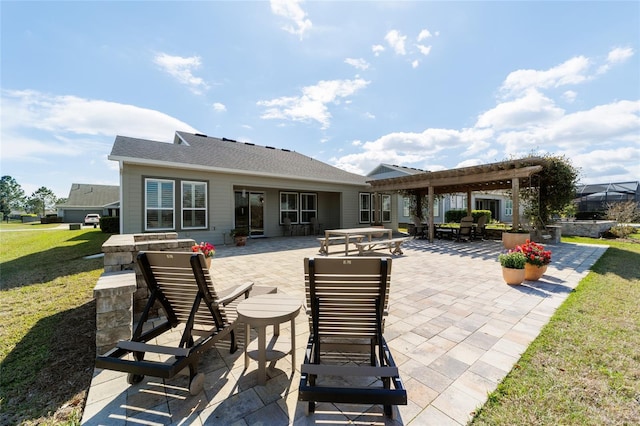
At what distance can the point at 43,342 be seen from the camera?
9.80 ft

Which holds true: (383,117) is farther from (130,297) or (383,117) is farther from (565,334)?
(130,297)

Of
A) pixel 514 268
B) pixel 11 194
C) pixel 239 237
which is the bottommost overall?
pixel 514 268

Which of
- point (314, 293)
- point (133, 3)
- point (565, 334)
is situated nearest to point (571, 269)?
point (565, 334)

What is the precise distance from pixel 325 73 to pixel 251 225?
7.70m

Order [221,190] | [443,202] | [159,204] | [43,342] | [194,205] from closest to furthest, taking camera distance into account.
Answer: [43,342] < [159,204] < [194,205] < [221,190] < [443,202]

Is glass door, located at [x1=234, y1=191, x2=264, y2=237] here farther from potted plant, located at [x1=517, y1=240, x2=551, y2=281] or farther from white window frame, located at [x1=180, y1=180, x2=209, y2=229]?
potted plant, located at [x1=517, y1=240, x2=551, y2=281]

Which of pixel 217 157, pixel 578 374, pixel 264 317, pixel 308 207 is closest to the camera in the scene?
pixel 264 317

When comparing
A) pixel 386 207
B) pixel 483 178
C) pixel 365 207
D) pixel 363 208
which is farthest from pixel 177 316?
pixel 386 207

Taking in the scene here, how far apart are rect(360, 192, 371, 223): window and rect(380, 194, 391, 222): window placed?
0.88 m

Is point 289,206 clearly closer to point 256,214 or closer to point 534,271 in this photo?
Answer: point 256,214

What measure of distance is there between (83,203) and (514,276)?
150ft

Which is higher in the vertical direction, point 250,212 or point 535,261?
point 250,212

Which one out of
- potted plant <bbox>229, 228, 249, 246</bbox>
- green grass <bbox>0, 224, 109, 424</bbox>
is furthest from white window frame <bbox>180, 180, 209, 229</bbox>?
green grass <bbox>0, 224, 109, 424</bbox>

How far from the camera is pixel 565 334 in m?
2.93
